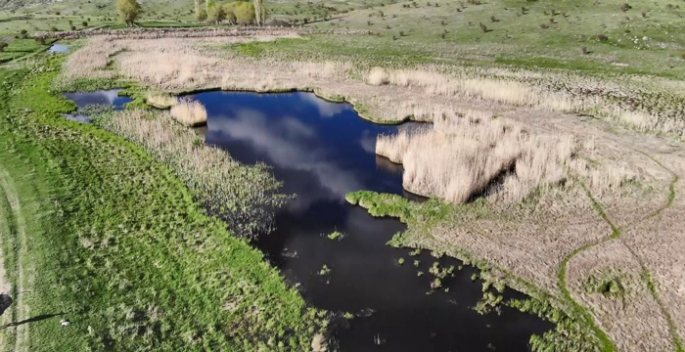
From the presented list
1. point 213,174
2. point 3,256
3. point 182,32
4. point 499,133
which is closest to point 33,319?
point 3,256

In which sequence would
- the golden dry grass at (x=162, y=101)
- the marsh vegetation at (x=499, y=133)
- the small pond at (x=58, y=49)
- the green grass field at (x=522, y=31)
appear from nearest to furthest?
the marsh vegetation at (x=499, y=133)
the golden dry grass at (x=162, y=101)
the green grass field at (x=522, y=31)
the small pond at (x=58, y=49)

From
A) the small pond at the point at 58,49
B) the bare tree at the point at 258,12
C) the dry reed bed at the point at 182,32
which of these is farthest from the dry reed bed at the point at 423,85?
the bare tree at the point at 258,12

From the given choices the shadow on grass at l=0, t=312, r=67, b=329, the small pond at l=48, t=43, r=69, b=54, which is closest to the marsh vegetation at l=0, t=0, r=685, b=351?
the small pond at l=48, t=43, r=69, b=54

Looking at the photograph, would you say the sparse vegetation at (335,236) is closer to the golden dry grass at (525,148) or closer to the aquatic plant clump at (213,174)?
the aquatic plant clump at (213,174)

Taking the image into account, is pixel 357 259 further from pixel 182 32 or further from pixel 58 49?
pixel 182 32

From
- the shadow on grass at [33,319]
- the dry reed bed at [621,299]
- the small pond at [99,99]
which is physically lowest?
the dry reed bed at [621,299]

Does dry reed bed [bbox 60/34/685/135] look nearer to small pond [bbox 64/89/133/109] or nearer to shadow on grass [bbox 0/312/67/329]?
small pond [bbox 64/89/133/109]

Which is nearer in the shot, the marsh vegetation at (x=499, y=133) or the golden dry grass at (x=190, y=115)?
the marsh vegetation at (x=499, y=133)

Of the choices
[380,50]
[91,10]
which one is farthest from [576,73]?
[91,10]
